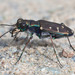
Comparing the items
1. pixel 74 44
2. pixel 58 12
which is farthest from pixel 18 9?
pixel 74 44

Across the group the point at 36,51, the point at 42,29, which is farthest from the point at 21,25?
the point at 36,51

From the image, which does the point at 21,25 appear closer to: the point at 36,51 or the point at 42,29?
the point at 42,29

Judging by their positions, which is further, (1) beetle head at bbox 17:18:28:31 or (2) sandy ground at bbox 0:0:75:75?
(1) beetle head at bbox 17:18:28:31

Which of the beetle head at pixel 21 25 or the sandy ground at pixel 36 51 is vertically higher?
the beetle head at pixel 21 25

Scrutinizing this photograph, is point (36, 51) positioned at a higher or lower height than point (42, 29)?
lower

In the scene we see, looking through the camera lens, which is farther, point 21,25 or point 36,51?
point 36,51

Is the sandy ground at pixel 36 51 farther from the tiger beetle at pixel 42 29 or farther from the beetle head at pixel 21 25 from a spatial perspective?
the beetle head at pixel 21 25

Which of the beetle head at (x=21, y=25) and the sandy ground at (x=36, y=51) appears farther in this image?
the beetle head at (x=21, y=25)

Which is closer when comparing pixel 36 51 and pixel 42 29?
pixel 42 29

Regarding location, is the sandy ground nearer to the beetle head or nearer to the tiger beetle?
the tiger beetle

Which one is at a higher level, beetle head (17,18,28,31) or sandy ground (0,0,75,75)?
beetle head (17,18,28,31)

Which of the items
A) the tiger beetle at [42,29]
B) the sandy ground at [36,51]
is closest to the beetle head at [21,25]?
the tiger beetle at [42,29]

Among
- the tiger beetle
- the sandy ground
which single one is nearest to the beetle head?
the tiger beetle
